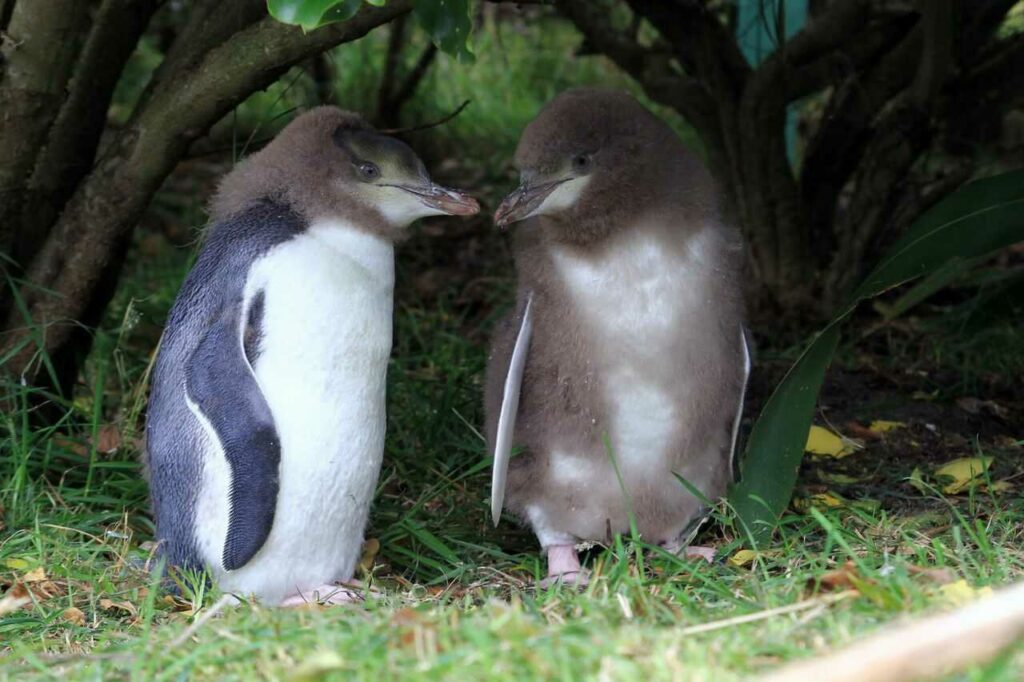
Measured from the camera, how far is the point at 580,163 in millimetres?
2758

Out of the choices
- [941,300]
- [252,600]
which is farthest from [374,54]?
[252,600]

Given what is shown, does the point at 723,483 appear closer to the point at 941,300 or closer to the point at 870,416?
the point at 870,416

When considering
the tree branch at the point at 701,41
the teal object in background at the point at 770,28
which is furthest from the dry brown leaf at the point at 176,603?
the teal object in background at the point at 770,28

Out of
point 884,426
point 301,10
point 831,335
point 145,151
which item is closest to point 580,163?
point 831,335

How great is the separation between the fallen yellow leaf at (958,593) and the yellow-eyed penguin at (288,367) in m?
1.16

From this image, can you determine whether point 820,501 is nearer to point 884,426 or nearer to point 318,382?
point 884,426

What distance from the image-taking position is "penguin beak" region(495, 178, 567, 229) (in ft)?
8.75

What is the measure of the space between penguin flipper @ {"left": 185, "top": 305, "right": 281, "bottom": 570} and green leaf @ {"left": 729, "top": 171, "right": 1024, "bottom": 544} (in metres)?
0.96

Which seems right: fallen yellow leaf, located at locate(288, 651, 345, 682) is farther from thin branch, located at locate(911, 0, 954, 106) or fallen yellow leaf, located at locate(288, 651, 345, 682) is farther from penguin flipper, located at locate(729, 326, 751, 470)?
thin branch, located at locate(911, 0, 954, 106)

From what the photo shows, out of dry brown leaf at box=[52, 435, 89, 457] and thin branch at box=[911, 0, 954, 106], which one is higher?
thin branch at box=[911, 0, 954, 106]

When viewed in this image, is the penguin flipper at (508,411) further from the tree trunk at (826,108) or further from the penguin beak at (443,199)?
the tree trunk at (826,108)

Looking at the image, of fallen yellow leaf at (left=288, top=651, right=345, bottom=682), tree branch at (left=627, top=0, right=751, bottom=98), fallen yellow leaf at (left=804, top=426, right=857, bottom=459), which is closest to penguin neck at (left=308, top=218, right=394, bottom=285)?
fallen yellow leaf at (left=288, top=651, right=345, bottom=682)

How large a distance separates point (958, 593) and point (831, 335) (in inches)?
37.5

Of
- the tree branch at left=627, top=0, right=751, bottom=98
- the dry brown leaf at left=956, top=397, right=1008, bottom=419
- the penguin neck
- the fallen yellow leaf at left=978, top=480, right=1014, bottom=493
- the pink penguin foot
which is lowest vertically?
the pink penguin foot
